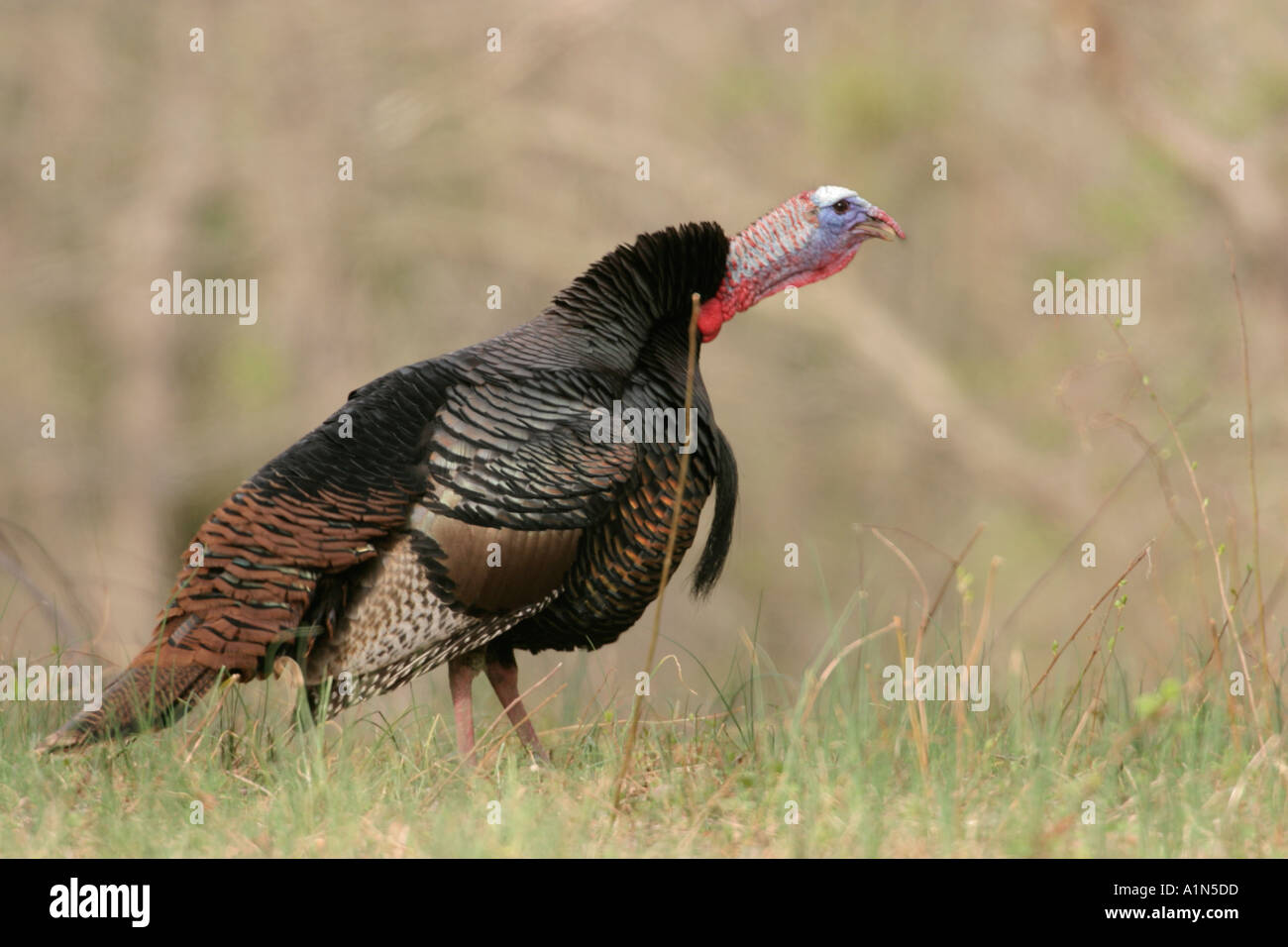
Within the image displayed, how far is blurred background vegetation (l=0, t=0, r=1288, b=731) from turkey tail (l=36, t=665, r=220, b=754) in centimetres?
832

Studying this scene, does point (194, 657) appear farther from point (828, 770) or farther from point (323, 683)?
point (828, 770)

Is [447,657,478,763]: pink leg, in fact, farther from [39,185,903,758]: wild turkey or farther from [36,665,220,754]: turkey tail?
[36,665,220,754]: turkey tail

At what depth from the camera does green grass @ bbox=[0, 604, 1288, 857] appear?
3445 millimetres

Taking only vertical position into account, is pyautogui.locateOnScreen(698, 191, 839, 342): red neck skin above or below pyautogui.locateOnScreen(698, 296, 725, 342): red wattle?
above

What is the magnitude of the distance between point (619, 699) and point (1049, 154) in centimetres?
1085

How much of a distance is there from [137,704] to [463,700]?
3.21 feet

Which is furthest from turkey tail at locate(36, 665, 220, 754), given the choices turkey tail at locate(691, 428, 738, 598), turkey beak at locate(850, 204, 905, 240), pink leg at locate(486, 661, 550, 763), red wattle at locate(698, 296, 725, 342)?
turkey beak at locate(850, 204, 905, 240)

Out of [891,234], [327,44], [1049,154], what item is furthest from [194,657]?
[1049,154]

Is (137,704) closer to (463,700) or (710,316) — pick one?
(463,700)

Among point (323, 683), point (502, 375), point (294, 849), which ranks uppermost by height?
point (502, 375)

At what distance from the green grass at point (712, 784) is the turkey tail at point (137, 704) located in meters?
0.09

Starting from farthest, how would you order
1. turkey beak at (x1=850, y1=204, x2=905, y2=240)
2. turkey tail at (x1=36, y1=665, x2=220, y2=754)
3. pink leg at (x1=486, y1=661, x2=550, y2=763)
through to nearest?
turkey beak at (x1=850, y1=204, x2=905, y2=240), pink leg at (x1=486, y1=661, x2=550, y2=763), turkey tail at (x1=36, y1=665, x2=220, y2=754)

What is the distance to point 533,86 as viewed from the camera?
1559 cm

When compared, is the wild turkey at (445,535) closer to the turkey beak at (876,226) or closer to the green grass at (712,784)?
the green grass at (712,784)
